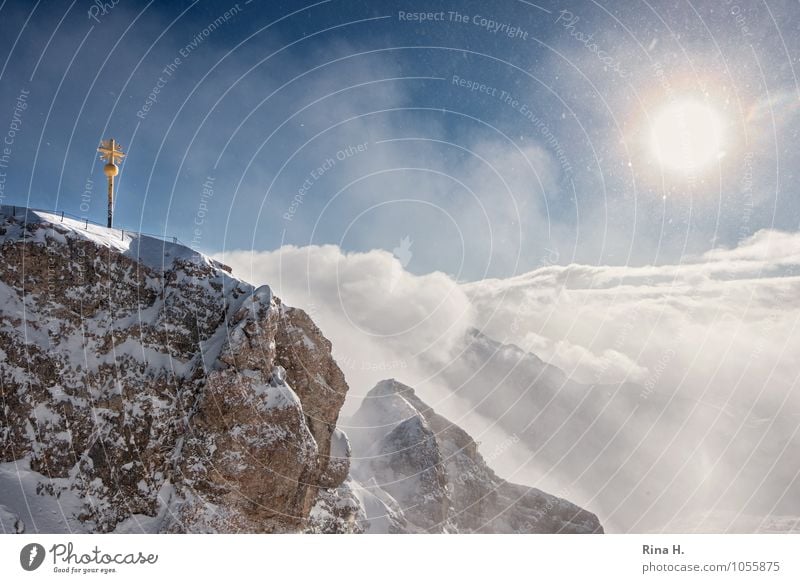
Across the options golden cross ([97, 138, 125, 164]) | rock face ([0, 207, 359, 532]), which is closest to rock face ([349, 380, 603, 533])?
rock face ([0, 207, 359, 532])

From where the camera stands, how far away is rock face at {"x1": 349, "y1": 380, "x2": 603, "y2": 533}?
2936 inches

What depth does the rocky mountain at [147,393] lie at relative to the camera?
26.6 m

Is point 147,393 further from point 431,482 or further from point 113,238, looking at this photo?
point 431,482

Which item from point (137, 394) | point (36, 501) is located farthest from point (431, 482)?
point (36, 501)

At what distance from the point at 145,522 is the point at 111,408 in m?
7.95

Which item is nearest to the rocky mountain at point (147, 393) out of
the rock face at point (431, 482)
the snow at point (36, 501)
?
the snow at point (36, 501)

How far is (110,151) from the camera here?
3531 cm

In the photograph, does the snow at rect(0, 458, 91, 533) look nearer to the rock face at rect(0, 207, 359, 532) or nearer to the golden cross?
the rock face at rect(0, 207, 359, 532)

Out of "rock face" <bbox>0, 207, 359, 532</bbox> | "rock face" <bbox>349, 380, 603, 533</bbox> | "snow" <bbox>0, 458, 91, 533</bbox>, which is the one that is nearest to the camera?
"snow" <bbox>0, 458, 91, 533</bbox>

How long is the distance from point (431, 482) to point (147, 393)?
60932 mm

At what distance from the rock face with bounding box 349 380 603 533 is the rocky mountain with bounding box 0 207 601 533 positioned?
102 feet
